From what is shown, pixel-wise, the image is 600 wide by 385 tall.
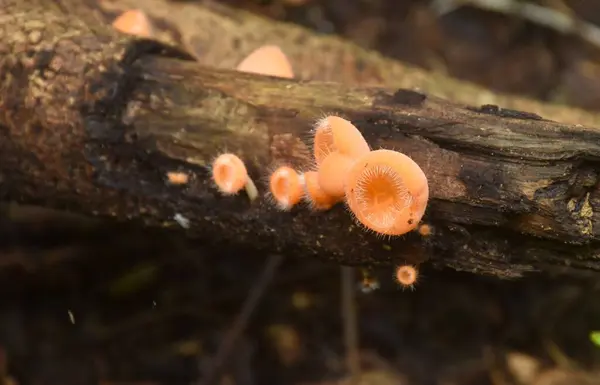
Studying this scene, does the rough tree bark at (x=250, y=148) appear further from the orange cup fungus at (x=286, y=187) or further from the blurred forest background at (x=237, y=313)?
the blurred forest background at (x=237, y=313)

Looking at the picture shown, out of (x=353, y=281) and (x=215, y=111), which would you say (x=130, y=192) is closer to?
(x=215, y=111)

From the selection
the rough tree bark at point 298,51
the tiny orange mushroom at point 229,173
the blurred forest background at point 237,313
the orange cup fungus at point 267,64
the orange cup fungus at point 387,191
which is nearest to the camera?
the orange cup fungus at point 387,191

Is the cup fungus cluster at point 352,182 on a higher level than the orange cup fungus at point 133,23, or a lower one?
lower

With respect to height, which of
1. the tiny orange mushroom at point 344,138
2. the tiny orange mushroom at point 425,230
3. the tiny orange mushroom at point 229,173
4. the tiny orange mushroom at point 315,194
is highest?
the tiny orange mushroom at point 344,138

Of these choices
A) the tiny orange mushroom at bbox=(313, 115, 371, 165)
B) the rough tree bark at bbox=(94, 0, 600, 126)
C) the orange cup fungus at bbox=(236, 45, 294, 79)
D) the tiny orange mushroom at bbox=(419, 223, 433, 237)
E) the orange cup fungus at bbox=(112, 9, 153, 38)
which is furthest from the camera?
the rough tree bark at bbox=(94, 0, 600, 126)

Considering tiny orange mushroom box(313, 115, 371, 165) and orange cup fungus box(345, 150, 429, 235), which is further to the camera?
tiny orange mushroom box(313, 115, 371, 165)

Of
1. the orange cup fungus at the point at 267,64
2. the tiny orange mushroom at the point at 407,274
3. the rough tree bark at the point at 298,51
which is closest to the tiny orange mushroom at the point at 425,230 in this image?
the tiny orange mushroom at the point at 407,274

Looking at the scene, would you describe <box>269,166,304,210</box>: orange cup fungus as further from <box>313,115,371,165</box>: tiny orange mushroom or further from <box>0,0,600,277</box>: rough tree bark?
<box>313,115,371,165</box>: tiny orange mushroom

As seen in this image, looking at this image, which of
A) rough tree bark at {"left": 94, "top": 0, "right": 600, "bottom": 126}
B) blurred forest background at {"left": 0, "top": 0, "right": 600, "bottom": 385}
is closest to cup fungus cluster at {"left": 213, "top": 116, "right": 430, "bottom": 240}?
rough tree bark at {"left": 94, "top": 0, "right": 600, "bottom": 126}

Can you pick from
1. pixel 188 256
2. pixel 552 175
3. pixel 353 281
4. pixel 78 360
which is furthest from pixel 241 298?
pixel 552 175
